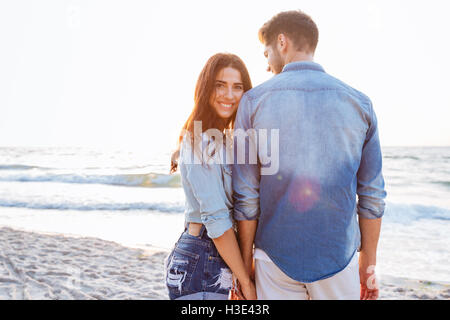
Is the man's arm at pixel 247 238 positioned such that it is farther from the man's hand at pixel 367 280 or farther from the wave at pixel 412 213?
the wave at pixel 412 213

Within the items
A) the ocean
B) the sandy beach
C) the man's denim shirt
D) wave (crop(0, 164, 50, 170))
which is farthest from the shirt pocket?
wave (crop(0, 164, 50, 170))

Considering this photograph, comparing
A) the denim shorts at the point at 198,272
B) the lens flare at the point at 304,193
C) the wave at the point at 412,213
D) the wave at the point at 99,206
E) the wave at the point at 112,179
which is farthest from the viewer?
the wave at the point at 112,179

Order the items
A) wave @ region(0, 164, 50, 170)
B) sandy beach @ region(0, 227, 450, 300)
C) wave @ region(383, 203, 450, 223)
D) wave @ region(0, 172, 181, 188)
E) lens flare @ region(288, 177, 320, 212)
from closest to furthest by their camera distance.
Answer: lens flare @ region(288, 177, 320, 212) → sandy beach @ region(0, 227, 450, 300) → wave @ region(383, 203, 450, 223) → wave @ region(0, 172, 181, 188) → wave @ region(0, 164, 50, 170)

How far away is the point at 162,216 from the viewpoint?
9.07 meters

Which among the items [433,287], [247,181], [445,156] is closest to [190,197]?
[247,181]

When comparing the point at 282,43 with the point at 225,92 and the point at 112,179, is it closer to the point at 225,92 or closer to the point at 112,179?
the point at 225,92

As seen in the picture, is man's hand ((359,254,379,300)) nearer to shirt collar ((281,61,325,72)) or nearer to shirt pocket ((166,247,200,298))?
shirt pocket ((166,247,200,298))

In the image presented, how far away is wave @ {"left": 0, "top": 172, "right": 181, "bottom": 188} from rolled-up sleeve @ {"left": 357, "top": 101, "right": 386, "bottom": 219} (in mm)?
12739

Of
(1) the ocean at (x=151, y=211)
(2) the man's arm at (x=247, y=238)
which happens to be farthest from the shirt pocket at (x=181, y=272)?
(1) the ocean at (x=151, y=211)

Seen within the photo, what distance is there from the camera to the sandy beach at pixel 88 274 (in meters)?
4.14

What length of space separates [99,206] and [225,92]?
372 inches

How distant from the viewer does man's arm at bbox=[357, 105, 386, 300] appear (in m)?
1.68
